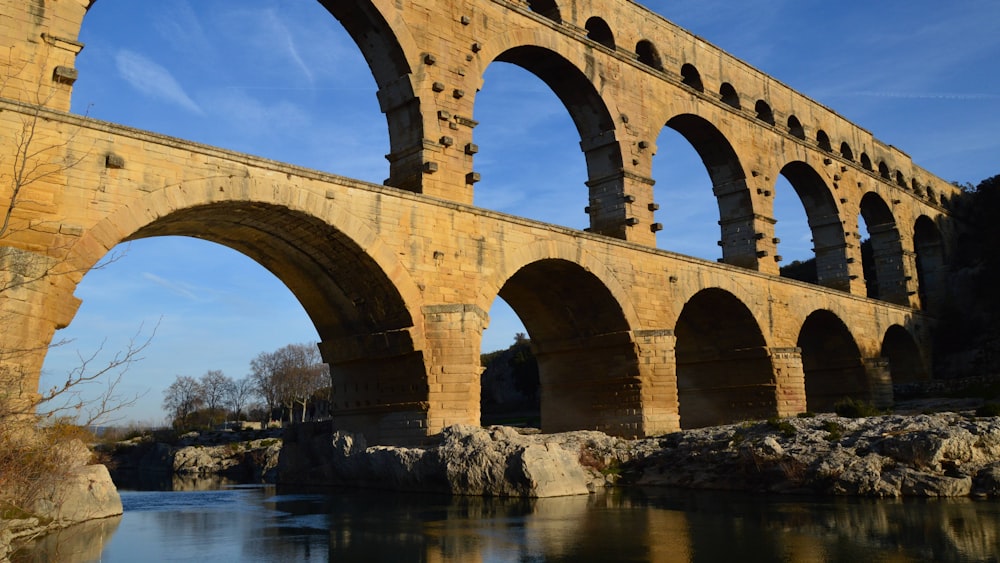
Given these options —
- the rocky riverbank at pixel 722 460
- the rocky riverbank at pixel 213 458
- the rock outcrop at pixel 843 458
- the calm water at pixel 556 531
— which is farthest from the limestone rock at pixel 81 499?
the rocky riverbank at pixel 213 458

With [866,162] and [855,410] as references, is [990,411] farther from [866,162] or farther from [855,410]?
[866,162]

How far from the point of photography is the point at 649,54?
77.5 feet

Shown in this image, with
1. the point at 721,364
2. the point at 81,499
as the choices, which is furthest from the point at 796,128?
the point at 81,499

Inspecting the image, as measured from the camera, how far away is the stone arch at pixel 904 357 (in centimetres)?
3322

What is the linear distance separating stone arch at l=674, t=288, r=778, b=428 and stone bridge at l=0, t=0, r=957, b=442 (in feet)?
0.22

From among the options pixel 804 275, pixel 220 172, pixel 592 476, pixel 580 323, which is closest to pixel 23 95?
pixel 220 172

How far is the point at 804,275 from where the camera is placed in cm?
5556

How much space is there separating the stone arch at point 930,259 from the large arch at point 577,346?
2649 centimetres

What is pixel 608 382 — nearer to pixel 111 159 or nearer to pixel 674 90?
pixel 674 90

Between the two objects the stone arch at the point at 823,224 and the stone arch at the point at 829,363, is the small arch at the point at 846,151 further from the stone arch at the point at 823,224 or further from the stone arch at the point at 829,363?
the stone arch at the point at 829,363

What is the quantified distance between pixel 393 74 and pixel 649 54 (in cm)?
1030

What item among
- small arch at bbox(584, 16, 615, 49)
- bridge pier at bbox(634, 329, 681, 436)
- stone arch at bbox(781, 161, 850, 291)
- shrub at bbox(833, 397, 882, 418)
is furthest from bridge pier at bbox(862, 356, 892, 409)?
small arch at bbox(584, 16, 615, 49)

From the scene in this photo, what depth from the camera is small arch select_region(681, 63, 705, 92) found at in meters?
24.8

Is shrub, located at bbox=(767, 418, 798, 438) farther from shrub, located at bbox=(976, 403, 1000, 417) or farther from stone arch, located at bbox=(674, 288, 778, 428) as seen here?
stone arch, located at bbox=(674, 288, 778, 428)
